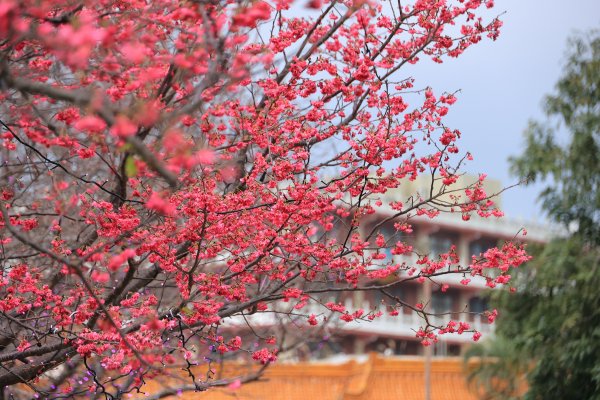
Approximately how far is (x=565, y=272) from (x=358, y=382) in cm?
534

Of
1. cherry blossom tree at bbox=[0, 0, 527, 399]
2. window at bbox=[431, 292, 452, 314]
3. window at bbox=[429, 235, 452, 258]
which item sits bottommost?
cherry blossom tree at bbox=[0, 0, 527, 399]

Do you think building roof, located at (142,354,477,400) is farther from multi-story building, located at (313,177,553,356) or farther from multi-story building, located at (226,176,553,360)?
multi-story building, located at (313,177,553,356)

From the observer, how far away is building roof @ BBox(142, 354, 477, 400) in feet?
56.4

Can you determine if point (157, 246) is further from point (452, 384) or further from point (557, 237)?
point (452, 384)

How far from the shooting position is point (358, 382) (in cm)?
1761

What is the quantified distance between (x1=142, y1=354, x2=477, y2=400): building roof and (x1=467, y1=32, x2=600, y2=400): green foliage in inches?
133

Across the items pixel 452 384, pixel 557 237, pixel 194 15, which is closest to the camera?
pixel 194 15

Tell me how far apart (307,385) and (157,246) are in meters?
11.6

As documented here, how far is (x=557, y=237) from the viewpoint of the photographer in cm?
1426

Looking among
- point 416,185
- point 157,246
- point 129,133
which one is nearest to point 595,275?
point 157,246

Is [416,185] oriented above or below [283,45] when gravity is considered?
above

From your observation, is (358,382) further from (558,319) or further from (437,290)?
(437,290)

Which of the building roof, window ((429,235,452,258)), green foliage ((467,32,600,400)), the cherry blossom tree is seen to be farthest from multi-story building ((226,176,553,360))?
the cherry blossom tree

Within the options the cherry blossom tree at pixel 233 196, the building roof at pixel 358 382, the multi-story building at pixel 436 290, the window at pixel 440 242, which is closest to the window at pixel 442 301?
the multi-story building at pixel 436 290
